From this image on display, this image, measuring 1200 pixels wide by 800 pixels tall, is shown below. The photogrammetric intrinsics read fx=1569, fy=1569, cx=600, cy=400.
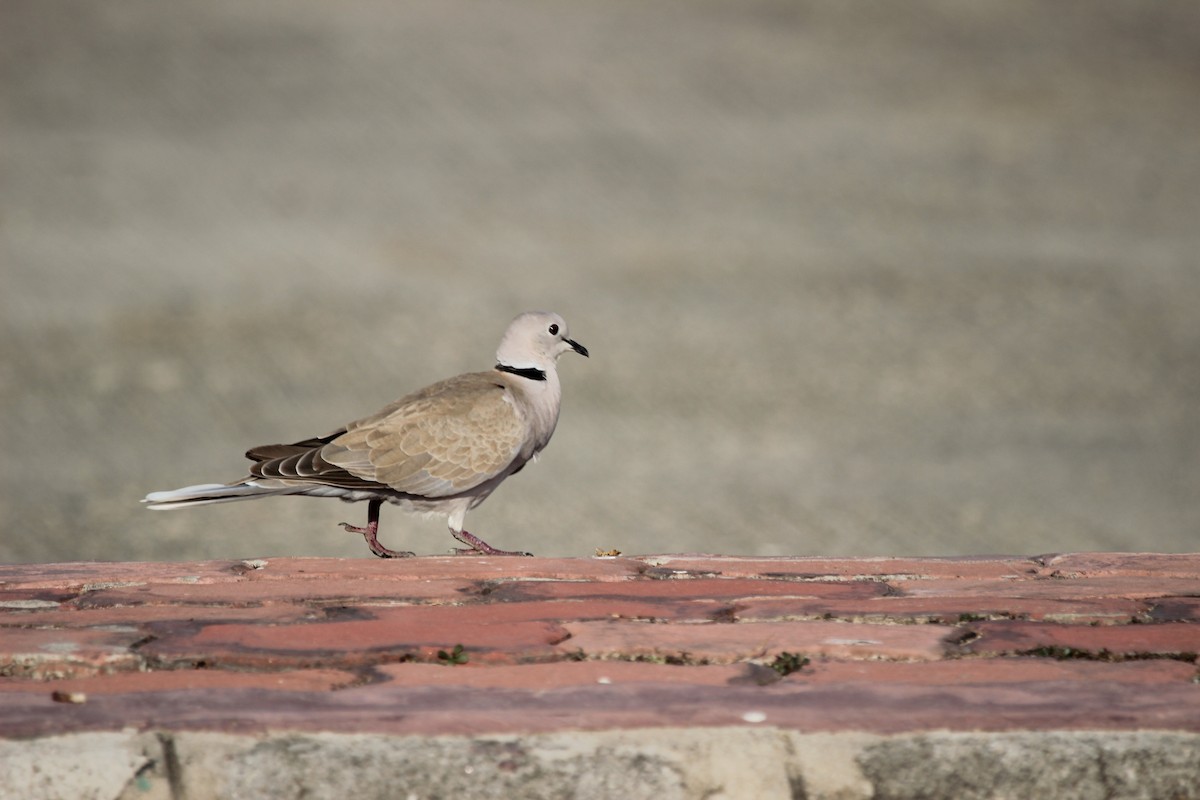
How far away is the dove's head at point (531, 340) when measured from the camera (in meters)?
4.93

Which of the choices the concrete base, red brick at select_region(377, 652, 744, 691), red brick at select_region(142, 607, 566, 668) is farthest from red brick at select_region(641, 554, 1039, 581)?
the concrete base

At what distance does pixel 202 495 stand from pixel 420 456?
0.65m

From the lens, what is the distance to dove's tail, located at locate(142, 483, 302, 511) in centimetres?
402

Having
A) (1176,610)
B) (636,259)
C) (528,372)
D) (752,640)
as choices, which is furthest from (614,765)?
(636,259)

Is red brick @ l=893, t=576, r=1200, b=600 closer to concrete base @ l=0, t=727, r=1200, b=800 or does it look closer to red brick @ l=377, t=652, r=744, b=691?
red brick @ l=377, t=652, r=744, b=691

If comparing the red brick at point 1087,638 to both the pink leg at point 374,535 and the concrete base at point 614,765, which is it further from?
the pink leg at point 374,535

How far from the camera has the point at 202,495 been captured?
13.3 feet

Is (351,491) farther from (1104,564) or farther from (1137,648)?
(1137,648)

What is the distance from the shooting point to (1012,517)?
8617 mm

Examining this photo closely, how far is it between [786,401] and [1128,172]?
277 inches

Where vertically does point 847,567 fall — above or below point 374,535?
below

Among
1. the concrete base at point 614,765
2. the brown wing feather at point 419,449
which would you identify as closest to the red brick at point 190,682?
the concrete base at point 614,765

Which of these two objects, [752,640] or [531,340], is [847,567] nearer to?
[752,640]

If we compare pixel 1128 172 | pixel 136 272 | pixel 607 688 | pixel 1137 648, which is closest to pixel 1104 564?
pixel 1137 648
